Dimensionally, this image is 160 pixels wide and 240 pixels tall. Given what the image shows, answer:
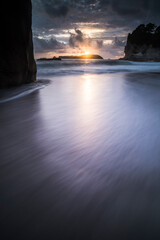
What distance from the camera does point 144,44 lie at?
59.0 meters

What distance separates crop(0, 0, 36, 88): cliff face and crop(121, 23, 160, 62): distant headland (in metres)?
58.7

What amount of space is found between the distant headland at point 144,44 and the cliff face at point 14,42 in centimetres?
5870

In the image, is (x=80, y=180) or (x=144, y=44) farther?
(x=144, y=44)

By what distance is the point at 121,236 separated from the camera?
0.75 m

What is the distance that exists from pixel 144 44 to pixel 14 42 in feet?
224

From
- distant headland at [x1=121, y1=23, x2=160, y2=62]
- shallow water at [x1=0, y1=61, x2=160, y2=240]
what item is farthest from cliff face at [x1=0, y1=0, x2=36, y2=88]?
distant headland at [x1=121, y1=23, x2=160, y2=62]

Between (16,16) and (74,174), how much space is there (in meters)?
5.25

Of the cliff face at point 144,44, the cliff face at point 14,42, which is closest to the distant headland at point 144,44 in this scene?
the cliff face at point 144,44

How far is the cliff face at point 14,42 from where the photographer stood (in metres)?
4.08

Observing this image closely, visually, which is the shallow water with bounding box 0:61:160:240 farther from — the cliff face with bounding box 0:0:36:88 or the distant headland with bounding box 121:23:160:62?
the distant headland with bounding box 121:23:160:62

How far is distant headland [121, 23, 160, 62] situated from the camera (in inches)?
2115

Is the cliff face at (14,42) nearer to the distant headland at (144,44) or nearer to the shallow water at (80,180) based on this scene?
the shallow water at (80,180)

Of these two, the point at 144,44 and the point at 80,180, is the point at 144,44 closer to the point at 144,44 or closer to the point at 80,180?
the point at 144,44

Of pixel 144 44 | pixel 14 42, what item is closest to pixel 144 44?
pixel 144 44
